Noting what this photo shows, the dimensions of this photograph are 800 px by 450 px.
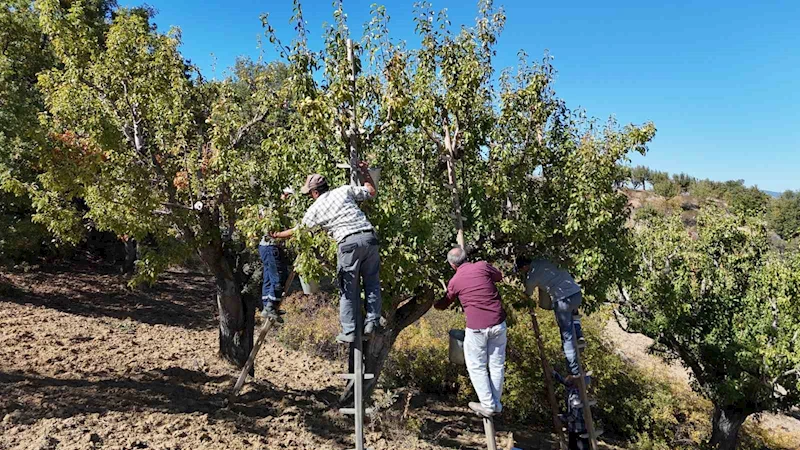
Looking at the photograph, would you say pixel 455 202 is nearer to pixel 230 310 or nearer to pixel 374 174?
pixel 374 174

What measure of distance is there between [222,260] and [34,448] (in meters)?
3.59

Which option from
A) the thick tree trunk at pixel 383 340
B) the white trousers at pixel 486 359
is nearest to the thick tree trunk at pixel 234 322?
the thick tree trunk at pixel 383 340

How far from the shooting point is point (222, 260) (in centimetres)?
795

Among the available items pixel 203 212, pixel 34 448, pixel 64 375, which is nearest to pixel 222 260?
pixel 203 212

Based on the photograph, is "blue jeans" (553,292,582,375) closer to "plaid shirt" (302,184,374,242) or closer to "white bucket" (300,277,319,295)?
"plaid shirt" (302,184,374,242)

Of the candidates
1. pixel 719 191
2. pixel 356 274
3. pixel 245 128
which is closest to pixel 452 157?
pixel 356 274

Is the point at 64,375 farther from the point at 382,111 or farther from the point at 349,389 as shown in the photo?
the point at 382,111

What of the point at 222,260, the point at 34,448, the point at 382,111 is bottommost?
the point at 34,448

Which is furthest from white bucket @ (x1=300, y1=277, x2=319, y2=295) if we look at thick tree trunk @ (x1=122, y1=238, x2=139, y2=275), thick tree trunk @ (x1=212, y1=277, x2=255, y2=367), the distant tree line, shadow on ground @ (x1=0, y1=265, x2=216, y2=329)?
the distant tree line

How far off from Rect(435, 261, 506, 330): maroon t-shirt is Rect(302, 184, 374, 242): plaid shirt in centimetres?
111

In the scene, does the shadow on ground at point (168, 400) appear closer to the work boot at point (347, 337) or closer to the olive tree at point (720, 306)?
the work boot at point (347, 337)

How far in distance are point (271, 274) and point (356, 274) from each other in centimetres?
258

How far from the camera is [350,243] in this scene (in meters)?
4.62

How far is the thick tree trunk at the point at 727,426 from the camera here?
36.9 feet
